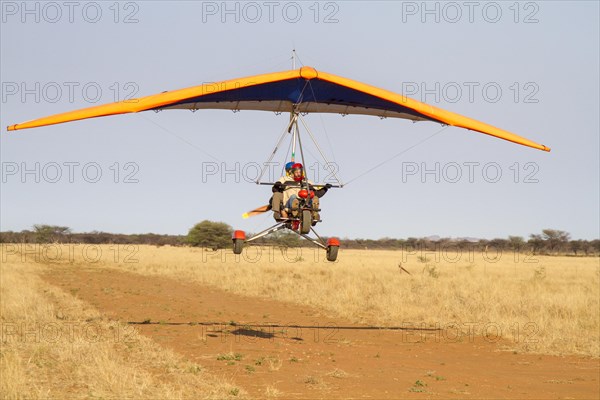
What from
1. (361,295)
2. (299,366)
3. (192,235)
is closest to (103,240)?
(192,235)

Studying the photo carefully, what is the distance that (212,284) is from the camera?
34.8 meters

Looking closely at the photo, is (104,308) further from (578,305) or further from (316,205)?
(578,305)

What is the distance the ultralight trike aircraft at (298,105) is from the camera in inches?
535

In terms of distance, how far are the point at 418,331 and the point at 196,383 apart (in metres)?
9.68

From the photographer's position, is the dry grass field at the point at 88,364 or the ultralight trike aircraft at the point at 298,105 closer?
the dry grass field at the point at 88,364

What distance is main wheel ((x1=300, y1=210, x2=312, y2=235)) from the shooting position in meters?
13.5

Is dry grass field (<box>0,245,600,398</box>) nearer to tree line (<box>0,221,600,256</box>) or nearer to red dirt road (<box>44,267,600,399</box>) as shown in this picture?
red dirt road (<box>44,267,600,399</box>)

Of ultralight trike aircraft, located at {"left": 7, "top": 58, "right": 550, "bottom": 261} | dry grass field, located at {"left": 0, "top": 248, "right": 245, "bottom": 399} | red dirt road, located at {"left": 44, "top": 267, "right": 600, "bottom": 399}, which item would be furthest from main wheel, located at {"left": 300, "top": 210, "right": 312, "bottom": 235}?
dry grass field, located at {"left": 0, "top": 248, "right": 245, "bottom": 399}

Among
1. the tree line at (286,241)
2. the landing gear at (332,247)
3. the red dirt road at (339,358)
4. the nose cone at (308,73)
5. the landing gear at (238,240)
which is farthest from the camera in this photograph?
the tree line at (286,241)

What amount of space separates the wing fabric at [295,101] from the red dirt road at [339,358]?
508 centimetres

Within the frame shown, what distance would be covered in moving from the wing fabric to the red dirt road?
5.08 meters

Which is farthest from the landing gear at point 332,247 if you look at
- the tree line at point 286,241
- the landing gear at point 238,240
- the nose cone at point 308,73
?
the tree line at point 286,241

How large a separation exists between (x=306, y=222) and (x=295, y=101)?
140 inches

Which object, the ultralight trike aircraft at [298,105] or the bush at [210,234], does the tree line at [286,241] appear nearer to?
the bush at [210,234]
